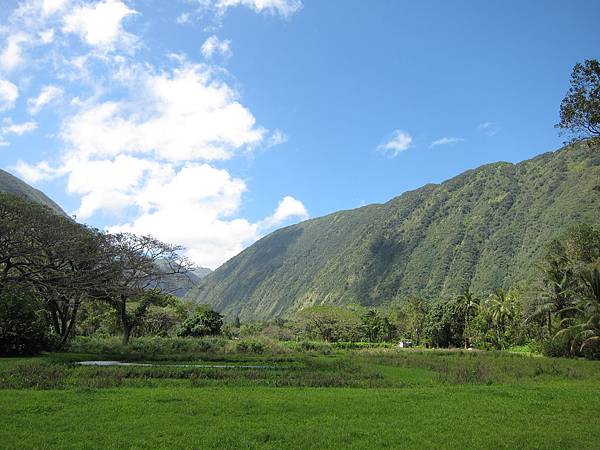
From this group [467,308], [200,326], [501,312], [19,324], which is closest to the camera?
[19,324]

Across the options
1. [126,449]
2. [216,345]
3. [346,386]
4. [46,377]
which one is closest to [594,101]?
[346,386]

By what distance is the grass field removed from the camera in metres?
10.2

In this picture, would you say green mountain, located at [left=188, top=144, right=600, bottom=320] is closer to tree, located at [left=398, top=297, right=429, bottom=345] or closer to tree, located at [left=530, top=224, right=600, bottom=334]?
tree, located at [left=398, top=297, right=429, bottom=345]

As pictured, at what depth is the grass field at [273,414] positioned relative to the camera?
10.2 metres

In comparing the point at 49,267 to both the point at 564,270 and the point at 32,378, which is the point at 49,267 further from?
the point at 564,270

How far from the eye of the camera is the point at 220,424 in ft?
37.0

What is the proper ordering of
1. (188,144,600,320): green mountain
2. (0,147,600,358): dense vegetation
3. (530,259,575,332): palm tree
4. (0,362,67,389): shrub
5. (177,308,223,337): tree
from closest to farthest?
(0,362,67,389): shrub, (0,147,600,358): dense vegetation, (530,259,575,332): palm tree, (177,308,223,337): tree, (188,144,600,320): green mountain

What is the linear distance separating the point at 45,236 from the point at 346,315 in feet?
222

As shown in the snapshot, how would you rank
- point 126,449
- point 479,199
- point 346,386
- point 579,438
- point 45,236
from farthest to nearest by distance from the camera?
point 479,199
point 45,236
point 346,386
point 579,438
point 126,449

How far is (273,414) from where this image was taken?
12602 millimetres

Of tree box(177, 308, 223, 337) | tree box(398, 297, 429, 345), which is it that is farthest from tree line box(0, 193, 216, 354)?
tree box(398, 297, 429, 345)

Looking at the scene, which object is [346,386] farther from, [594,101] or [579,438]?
[594,101]

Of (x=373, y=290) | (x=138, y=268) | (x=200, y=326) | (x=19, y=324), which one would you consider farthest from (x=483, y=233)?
(x=19, y=324)

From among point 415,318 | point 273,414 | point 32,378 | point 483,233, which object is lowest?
point 415,318
